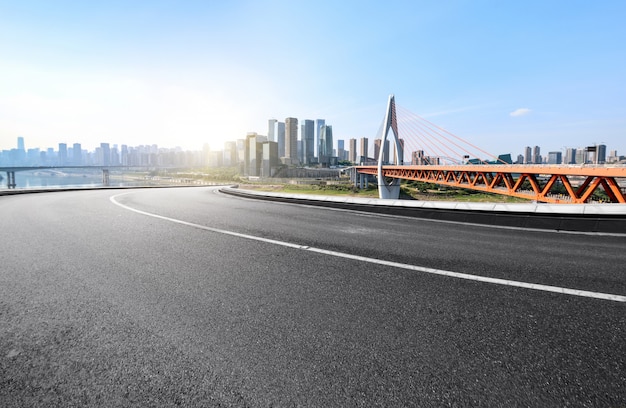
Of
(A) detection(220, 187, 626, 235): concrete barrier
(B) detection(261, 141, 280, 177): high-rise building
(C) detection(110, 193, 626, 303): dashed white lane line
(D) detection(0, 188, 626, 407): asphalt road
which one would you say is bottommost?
(D) detection(0, 188, 626, 407): asphalt road

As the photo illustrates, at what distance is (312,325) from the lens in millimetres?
2486

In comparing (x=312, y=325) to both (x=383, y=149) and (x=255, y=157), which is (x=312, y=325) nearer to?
(x=383, y=149)

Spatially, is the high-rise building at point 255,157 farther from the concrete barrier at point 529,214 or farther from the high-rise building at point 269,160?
the concrete barrier at point 529,214

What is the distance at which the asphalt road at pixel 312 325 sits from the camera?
1.75 metres

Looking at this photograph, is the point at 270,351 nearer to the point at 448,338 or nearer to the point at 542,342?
the point at 448,338

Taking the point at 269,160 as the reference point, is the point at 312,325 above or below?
below

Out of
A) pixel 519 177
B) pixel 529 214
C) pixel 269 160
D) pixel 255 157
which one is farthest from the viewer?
pixel 255 157

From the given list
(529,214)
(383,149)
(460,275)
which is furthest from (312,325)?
(383,149)

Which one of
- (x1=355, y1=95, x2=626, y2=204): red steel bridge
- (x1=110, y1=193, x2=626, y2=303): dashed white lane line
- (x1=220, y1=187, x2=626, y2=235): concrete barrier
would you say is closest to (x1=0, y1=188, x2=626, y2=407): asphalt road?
(x1=110, y1=193, x2=626, y2=303): dashed white lane line

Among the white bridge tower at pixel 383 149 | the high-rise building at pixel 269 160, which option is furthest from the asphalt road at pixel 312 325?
the high-rise building at pixel 269 160

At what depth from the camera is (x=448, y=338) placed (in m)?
2.30

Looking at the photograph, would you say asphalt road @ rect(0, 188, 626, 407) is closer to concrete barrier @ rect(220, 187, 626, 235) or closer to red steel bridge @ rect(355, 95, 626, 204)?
concrete barrier @ rect(220, 187, 626, 235)

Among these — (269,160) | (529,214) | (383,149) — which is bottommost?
(529,214)

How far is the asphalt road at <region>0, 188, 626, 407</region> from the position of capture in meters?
1.75
